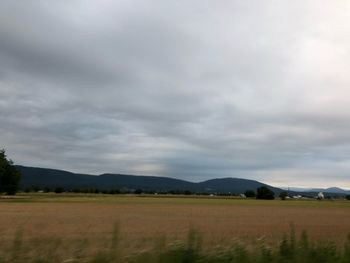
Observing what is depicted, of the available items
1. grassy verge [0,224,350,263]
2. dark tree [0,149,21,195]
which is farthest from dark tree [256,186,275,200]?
grassy verge [0,224,350,263]

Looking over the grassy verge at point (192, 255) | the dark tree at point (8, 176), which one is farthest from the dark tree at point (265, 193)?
the grassy verge at point (192, 255)

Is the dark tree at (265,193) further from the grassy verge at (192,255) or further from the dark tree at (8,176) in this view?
the grassy verge at (192,255)

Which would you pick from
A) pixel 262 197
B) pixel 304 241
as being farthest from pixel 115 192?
pixel 304 241

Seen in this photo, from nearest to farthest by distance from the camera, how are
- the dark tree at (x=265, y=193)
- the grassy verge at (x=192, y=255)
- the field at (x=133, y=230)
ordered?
the grassy verge at (x=192, y=255) → the field at (x=133, y=230) → the dark tree at (x=265, y=193)

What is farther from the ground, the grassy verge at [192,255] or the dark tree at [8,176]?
the dark tree at [8,176]

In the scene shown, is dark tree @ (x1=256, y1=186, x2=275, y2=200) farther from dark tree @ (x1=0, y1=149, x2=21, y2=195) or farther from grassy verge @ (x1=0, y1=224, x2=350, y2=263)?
grassy verge @ (x1=0, y1=224, x2=350, y2=263)

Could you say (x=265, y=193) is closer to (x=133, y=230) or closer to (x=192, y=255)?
(x=133, y=230)

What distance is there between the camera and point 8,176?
4456 inches

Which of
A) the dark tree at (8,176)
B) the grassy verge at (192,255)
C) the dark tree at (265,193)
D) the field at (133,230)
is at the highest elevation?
the dark tree at (265,193)

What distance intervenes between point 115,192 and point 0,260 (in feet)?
599

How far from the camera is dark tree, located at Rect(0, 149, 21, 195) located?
110125 mm

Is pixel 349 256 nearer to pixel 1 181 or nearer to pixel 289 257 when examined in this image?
pixel 289 257

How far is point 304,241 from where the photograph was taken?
1367 centimetres

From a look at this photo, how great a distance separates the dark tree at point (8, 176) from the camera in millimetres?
110125
